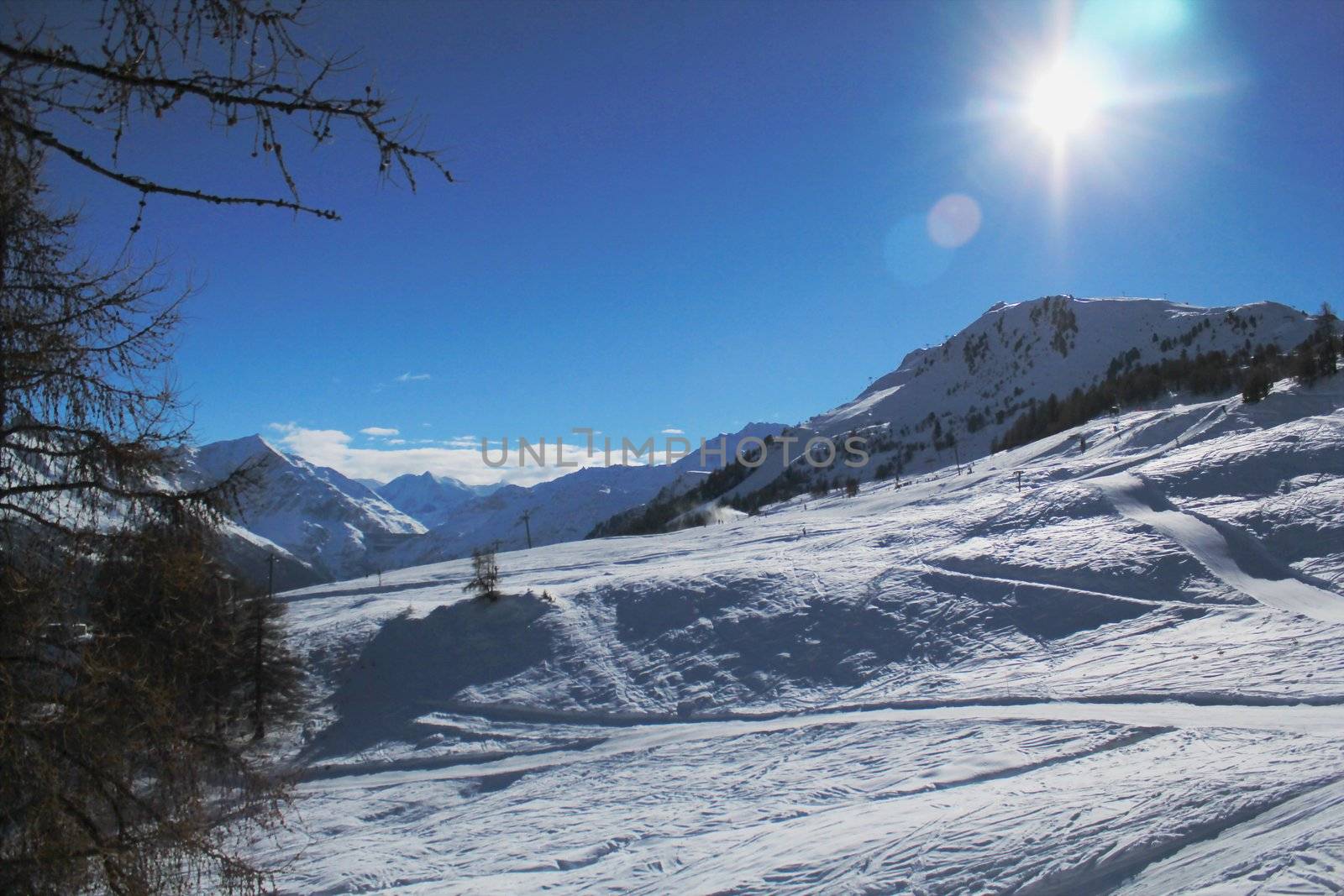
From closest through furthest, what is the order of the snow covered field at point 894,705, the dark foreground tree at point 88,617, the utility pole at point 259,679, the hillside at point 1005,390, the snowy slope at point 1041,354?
1. the dark foreground tree at point 88,617
2. the snow covered field at point 894,705
3. the utility pole at point 259,679
4. the hillside at point 1005,390
5. the snowy slope at point 1041,354

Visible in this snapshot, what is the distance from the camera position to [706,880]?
1129 cm

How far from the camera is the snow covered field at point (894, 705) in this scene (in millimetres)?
10164

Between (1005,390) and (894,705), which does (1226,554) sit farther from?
(1005,390)

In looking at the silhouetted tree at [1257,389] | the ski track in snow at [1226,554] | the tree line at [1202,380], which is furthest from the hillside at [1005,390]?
the ski track in snow at [1226,554]

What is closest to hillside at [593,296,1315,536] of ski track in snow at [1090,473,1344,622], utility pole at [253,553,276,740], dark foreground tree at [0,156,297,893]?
ski track in snow at [1090,473,1344,622]

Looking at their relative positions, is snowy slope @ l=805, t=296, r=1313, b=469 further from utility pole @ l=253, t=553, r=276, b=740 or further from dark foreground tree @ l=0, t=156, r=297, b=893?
dark foreground tree @ l=0, t=156, r=297, b=893

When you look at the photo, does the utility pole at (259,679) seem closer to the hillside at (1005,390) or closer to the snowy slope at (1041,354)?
the hillside at (1005,390)

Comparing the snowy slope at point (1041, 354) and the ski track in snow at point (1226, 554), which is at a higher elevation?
the snowy slope at point (1041, 354)

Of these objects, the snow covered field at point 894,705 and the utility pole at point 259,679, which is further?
the utility pole at point 259,679

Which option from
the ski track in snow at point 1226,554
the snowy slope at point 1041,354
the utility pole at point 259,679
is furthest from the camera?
the snowy slope at point 1041,354

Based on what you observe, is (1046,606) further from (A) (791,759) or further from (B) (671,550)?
(B) (671,550)

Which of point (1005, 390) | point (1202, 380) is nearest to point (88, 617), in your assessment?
point (1202, 380)

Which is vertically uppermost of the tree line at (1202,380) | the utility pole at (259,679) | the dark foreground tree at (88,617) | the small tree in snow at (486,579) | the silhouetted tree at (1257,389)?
the tree line at (1202,380)

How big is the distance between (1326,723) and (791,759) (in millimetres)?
9424
